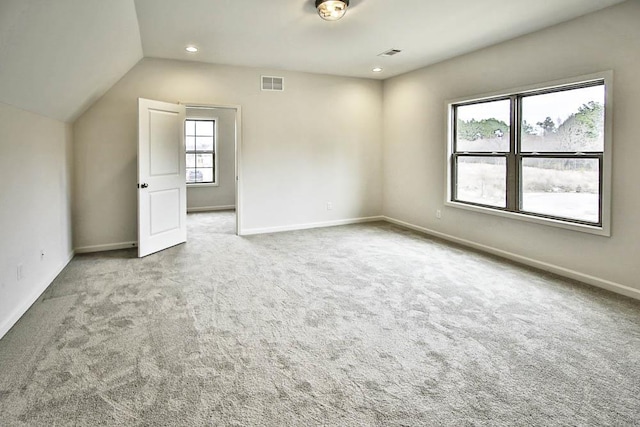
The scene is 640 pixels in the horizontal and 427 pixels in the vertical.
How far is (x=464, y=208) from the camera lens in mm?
5227

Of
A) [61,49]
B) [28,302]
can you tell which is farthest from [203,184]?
[61,49]

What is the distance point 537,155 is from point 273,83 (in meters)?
3.80

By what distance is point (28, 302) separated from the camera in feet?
10.2

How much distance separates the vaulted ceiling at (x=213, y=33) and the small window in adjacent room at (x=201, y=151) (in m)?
3.49

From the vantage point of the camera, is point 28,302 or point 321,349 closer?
point 321,349

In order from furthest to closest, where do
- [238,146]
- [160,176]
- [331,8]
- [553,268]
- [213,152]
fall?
1. [213,152]
2. [238,146]
3. [160,176]
4. [553,268]
5. [331,8]

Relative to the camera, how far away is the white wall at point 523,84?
3373 millimetres

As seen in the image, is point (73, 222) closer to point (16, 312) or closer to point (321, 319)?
point (16, 312)

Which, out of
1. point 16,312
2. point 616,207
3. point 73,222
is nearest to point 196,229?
point 73,222

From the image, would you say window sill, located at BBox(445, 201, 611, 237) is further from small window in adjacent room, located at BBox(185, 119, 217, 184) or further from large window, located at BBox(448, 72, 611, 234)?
small window in adjacent room, located at BBox(185, 119, 217, 184)

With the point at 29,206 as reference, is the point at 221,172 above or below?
above

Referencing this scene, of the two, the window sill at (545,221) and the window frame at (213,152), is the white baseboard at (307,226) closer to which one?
the window sill at (545,221)

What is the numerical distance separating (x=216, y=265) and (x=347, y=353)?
2.36 m

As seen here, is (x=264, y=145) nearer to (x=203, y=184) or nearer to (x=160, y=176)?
(x=160, y=176)
